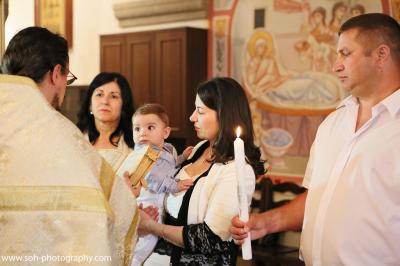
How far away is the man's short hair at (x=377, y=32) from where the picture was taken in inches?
97.4

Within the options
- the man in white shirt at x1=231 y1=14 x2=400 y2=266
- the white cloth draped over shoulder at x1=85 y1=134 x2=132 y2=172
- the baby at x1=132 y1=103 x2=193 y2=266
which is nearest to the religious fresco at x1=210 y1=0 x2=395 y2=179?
the white cloth draped over shoulder at x1=85 y1=134 x2=132 y2=172

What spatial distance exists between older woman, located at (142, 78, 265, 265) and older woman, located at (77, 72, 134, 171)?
90 cm

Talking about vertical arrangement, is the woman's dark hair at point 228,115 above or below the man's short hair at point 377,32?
below

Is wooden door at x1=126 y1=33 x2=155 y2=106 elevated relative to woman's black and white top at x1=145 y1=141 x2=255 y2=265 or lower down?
elevated

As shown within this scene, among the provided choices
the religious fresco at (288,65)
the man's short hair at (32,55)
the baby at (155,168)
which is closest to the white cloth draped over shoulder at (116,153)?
the baby at (155,168)

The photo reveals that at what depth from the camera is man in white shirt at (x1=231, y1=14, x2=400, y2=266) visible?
2.30 meters

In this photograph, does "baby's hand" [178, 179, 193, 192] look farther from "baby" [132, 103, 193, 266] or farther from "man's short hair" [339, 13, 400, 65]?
"man's short hair" [339, 13, 400, 65]

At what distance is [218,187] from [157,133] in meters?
0.56

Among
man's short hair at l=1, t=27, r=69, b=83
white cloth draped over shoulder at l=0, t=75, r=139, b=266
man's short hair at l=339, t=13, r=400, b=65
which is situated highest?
man's short hair at l=339, t=13, r=400, b=65

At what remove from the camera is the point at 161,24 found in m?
7.18

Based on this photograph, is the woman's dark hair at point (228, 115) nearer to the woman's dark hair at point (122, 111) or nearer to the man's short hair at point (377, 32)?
the man's short hair at point (377, 32)

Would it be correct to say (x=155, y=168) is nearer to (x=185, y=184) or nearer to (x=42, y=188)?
(x=185, y=184)

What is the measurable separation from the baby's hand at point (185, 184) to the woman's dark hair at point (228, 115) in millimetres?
146

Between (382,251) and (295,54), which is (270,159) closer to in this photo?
(295,54)
